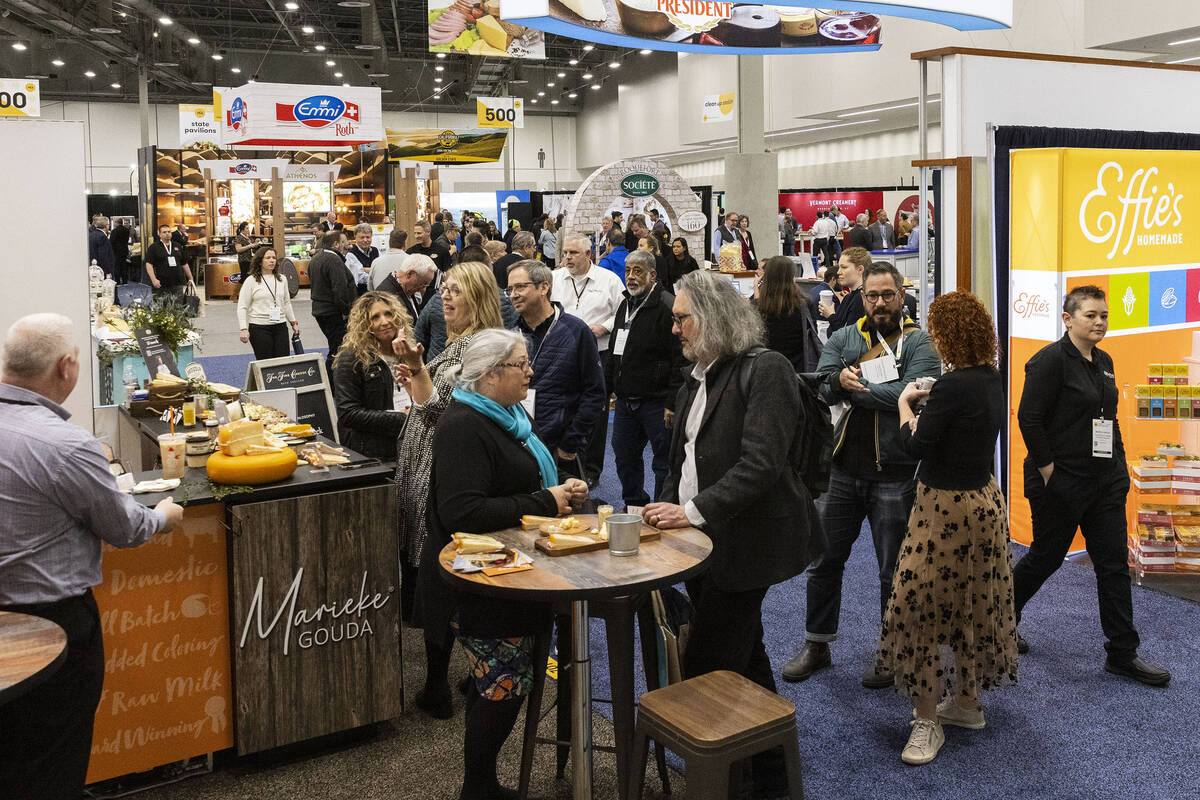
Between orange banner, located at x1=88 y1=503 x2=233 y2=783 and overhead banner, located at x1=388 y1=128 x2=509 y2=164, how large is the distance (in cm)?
1603

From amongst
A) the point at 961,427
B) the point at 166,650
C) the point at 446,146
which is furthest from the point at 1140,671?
the point at 446,146

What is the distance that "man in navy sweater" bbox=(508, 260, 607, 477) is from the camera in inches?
162

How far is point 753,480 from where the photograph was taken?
8.24 feet

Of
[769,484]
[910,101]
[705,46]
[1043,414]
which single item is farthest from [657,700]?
[910,101]

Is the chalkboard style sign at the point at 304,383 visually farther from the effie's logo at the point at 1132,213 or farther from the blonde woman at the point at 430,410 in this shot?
the effie's logo at the point at 1132,213

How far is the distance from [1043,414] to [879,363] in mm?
657

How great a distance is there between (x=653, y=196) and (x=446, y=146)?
8303mm

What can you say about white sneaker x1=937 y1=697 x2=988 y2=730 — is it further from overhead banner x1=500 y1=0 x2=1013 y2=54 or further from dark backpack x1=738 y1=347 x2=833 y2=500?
overhead banner x1=500 y1=0 x2=1013 y2=54

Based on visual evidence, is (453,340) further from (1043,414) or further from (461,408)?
(1043,414)

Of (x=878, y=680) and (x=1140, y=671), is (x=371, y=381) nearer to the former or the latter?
(x=878, y=680)

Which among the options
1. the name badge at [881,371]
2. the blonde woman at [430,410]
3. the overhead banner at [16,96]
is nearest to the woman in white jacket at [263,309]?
the blonde woman at [430,410]

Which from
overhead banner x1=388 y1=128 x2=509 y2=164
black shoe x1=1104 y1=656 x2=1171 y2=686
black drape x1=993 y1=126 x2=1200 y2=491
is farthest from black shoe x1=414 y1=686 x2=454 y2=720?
overhead banner x1=388 y1=128 x2=509 y2=164

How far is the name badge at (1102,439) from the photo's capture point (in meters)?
3.56

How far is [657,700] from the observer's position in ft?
7.69
